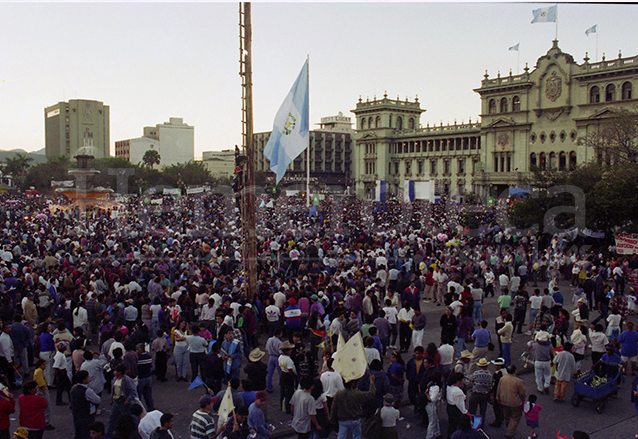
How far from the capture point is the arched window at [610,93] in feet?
165

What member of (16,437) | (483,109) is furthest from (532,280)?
(483,109)

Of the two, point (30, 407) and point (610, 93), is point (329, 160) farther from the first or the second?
point (30, 407)

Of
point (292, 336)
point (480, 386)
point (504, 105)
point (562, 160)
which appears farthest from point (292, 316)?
point (504, 105)

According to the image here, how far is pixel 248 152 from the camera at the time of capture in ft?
40.2

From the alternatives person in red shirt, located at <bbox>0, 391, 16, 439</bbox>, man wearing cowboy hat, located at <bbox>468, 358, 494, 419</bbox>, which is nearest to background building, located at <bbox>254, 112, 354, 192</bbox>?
man wearing cowboy hat, located at <bbox>468, 358, 494, 419</bbox>

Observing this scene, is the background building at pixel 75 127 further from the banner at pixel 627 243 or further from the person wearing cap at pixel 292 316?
the person wearing cap at pixel 292 316

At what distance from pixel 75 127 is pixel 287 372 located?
136m

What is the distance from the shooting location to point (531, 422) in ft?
24.8

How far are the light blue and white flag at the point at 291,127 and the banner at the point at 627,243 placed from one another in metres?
12.5

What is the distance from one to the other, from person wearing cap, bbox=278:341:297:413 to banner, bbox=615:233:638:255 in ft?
48.9

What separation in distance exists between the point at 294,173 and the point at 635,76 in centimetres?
6325

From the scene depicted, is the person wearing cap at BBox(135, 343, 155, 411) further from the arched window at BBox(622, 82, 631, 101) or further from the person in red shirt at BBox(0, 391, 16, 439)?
the arched window at BBox(622, 82, 631, 101)

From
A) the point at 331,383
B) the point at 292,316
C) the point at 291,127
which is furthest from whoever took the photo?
the point at 291,127

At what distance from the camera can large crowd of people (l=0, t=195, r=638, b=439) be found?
22.8 feet
